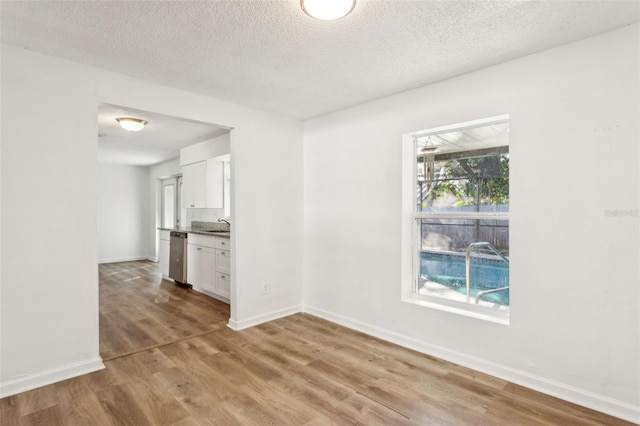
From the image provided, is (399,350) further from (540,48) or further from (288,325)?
(540,48)

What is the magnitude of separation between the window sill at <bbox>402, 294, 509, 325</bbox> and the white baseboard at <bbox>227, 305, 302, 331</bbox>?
59.3 inches

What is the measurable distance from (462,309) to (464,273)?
31 centimetres

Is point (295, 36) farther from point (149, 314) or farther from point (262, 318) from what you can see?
point (149, 314)

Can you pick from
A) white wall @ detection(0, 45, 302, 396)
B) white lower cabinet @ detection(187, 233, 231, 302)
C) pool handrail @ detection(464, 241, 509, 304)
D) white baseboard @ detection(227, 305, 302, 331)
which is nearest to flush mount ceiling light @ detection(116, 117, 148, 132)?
white wall @ detection(0, 45, 302, 396)

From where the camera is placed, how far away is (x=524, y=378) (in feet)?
7.84

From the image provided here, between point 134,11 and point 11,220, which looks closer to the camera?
point 134,11

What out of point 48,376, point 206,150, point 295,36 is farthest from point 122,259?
point 295,36

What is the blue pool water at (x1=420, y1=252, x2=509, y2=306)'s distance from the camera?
8.96ft

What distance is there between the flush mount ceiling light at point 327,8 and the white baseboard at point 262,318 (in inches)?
117

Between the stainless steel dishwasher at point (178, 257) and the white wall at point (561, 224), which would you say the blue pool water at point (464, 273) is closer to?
the white wall at point (561, 224)

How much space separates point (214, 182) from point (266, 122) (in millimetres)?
2128

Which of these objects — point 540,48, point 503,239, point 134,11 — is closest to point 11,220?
point 134,11

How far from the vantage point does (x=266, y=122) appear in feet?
12.5

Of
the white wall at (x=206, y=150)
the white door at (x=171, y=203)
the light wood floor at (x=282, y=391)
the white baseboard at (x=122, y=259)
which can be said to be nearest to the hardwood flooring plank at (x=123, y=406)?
the light wood floor at (x=282, y=391)
